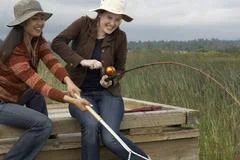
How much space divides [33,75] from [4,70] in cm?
27

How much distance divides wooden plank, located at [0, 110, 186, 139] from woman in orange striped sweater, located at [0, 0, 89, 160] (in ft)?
0.34

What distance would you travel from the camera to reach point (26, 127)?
14.9 ft

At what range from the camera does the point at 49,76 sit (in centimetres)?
1077

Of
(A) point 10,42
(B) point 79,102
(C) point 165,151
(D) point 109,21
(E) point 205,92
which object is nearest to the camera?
(B) point 79,102

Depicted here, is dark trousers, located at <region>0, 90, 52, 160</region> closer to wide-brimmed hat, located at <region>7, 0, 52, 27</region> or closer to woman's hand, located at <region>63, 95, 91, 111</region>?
woman's hand, located at <region>63, 95, 91, 111</region>

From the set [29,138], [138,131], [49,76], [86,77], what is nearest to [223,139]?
[138,131]

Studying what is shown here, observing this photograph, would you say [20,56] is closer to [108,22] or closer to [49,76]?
[108,22]

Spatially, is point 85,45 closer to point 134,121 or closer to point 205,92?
point 134,121

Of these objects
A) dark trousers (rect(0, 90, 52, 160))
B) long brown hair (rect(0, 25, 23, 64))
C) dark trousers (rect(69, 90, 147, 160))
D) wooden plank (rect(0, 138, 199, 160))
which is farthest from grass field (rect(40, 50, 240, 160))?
long brown hair (rect(0, 25, 23, 64))

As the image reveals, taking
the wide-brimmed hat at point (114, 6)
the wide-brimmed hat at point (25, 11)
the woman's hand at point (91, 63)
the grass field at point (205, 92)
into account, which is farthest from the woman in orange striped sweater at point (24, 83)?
the grass field at point (205, 92)

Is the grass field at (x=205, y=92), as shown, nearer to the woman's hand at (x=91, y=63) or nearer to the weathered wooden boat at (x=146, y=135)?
the weathered wooden boat at (x=146, y=135)

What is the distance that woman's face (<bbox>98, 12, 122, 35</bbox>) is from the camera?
197 inches

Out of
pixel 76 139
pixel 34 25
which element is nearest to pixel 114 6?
pixel 34 25

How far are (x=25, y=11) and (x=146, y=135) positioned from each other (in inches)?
61.4
